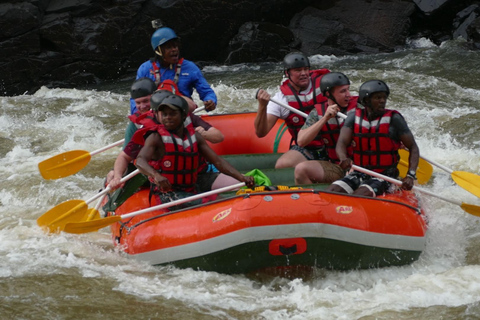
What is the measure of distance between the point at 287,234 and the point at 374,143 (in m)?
1.05

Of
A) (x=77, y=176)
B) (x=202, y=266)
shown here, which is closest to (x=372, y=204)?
(x=202, y=266)

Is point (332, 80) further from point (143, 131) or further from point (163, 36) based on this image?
point (163, 36)

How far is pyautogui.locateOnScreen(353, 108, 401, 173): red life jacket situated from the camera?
4.83 metres

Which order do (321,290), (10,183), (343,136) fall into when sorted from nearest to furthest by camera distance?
(321,290)
(343,136)
(10,183)

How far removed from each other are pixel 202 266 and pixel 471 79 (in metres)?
8.01

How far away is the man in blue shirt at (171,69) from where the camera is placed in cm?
611

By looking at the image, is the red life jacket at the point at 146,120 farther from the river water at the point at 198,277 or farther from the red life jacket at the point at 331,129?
the red life jacket at the point at 331,129

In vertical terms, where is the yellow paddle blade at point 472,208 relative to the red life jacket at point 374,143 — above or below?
below

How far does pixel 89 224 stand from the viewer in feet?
16.0

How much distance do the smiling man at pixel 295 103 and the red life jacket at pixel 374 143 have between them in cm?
63

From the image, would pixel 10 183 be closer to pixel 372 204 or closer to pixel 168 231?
pixel 168 231

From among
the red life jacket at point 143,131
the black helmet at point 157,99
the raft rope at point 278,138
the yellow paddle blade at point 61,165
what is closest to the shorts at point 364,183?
the red life jacket at point 143,131

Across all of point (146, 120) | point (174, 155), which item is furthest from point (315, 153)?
point (146, 120)

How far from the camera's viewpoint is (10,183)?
7406 mm
